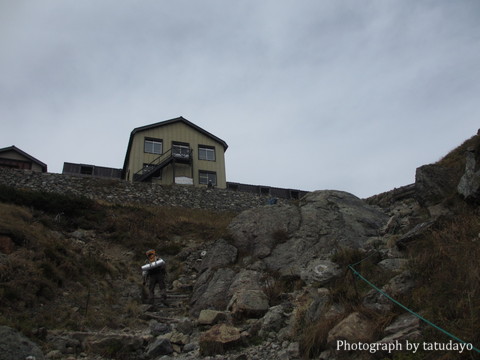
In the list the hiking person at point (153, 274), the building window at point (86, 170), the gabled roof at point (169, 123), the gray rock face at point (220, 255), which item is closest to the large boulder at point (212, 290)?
the gray rock face at point (220, 255)

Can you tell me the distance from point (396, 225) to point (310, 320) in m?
6.06

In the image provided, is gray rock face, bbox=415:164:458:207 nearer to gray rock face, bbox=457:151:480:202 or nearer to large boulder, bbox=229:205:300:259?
gray rock face, bbox=457:151:480:202

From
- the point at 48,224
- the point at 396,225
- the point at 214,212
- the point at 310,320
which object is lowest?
the point at 310,320

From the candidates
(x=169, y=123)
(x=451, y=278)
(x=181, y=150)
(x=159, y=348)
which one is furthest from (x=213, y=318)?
(x=169, y=123)

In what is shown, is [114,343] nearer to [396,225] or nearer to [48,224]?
Answer: [396,225]

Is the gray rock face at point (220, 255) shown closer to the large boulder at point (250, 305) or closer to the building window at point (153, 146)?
the large boulder at point (250, 305)

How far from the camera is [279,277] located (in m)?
11.7

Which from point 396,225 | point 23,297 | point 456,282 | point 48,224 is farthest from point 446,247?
point 48,224

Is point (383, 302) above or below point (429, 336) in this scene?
above

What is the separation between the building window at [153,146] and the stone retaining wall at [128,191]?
8.27 metres

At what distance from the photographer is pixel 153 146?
3872 centimetres

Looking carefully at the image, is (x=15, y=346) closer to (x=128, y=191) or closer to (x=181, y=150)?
(x=128, y=191)

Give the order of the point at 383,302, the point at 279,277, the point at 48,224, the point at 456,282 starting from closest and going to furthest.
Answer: the point at 456,282 < the point at 383,302 < the point at 279,277 < the point at 48,224

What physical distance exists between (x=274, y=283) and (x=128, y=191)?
789 inches
